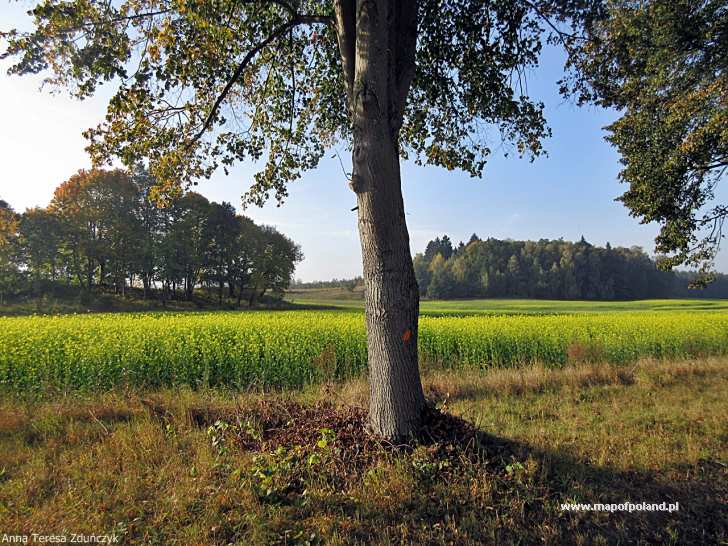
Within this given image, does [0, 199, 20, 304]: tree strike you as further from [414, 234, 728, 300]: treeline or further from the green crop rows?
[414, 234, 728, 300]: treeline

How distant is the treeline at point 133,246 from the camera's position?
33156mm

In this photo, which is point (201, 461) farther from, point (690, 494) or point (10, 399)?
point (10, 399)

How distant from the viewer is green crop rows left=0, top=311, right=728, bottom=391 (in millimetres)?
7613

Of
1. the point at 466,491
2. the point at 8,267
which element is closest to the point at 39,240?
the point at 8,267

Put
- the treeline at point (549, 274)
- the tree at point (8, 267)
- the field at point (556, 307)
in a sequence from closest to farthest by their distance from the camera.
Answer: the tree at point (8, 267)
the field at point (556, 307)
the treeline at point (549, 274)

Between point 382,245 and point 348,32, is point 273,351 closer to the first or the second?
point 382,245

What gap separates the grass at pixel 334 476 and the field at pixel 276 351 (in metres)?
2.13

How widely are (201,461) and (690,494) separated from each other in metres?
4.99

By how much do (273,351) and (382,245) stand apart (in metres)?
6.31

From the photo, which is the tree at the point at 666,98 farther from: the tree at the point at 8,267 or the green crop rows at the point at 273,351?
the tree at the point at 8,267

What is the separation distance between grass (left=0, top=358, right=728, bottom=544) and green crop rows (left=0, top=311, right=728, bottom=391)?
210cm

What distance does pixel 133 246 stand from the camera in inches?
1486

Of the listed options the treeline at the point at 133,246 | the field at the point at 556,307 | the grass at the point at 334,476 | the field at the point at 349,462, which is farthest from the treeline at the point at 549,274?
the grass at the point at 334,476

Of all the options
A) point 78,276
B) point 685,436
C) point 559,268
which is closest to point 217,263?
point 78,276
